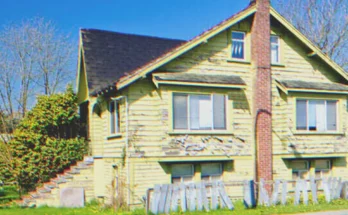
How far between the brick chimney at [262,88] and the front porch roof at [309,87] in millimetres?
673

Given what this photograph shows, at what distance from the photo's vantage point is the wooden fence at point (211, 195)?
14.1 m

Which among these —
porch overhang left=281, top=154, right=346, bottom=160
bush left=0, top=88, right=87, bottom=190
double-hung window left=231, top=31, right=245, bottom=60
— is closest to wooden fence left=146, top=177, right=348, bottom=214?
porch overhang left=281, top=154, right=346, bottom=160

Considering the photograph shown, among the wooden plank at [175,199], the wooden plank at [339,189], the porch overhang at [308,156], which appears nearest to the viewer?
the wooden plank at [175,199]

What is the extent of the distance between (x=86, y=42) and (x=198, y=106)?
8.22 meters

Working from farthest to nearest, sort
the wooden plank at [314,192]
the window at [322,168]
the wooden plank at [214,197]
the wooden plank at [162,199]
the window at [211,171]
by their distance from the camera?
the window at [322,168], the window at [211,171], the wooden plank at [314,192], the wooden plank at [214,197], the wooden plank at [162,199]

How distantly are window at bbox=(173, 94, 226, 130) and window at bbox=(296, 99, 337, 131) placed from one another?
13.2ft

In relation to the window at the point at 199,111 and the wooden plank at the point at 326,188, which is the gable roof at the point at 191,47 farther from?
the wooden plank at the point at 326,188

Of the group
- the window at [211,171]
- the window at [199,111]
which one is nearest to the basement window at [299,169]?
the window at [211,171]

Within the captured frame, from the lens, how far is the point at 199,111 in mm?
17188

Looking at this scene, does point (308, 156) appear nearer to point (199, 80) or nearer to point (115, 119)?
point (199, 80)

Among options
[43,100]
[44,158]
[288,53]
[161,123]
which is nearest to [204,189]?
[161,123]

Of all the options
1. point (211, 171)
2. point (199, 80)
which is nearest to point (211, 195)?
point (211, 171)

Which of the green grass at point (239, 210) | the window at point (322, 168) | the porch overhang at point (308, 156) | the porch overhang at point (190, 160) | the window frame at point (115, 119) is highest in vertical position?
the window frame at point (115, 119)

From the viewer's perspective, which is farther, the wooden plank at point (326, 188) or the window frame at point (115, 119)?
the window frame at point (115, 119)
